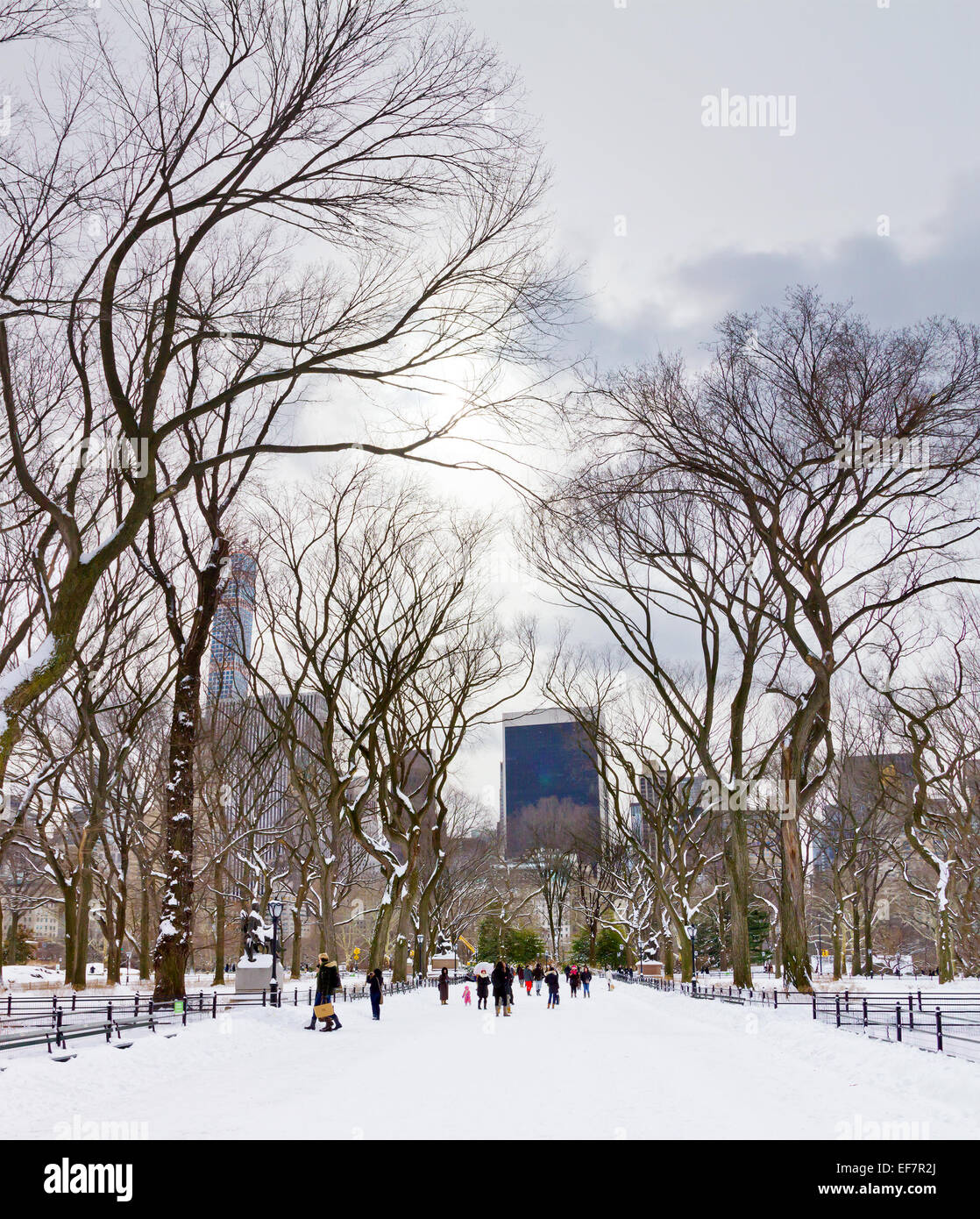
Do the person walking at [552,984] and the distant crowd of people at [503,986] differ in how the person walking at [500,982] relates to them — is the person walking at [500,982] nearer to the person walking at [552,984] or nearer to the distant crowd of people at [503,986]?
the distant crowd of people at [503,986]

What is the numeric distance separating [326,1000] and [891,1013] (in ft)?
40.1

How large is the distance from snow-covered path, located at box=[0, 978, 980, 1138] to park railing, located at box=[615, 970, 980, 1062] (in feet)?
2.70

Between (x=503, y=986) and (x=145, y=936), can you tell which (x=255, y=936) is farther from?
(x=145, y=936)

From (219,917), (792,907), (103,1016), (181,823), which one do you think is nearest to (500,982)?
(792,907)

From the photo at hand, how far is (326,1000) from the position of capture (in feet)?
68.8

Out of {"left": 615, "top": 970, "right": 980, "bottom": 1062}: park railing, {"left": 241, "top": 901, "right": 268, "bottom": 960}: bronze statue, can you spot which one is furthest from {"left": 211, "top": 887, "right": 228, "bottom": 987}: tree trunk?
{"left": 615, "top": 970, "right": 980, "bottom": 1062}: park railing

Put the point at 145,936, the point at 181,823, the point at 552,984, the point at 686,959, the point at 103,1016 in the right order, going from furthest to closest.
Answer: the point at 145,936, the point at 686,959, the point at 552,984, the point at 103,1016, the point at 181,823

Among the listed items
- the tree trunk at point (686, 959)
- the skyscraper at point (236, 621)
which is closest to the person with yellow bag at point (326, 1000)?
the skyscraper at point (236, 621)

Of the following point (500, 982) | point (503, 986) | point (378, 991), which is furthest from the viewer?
point (503, 986)
